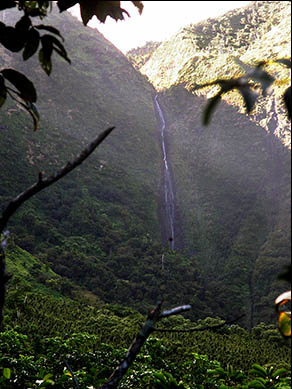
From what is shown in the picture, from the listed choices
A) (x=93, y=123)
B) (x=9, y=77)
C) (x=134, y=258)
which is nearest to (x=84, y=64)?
(x=93, y=123)

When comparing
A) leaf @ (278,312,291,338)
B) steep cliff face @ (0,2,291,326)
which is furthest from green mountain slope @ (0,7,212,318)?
leaf @ (278,312,291,338)

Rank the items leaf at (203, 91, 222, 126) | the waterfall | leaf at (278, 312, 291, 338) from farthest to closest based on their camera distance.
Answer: the waterfall < leaf at (278, 312, 291, 338) < leaf at (203, 91, 222, 126)

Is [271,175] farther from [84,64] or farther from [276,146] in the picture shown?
[84,64]

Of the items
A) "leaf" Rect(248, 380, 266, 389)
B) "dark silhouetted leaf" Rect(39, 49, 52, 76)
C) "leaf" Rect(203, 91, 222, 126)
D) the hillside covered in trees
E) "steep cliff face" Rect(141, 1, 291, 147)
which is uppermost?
"steep cliff face" Rect(141, 1, 291, 147)

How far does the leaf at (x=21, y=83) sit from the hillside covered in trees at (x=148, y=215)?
541mm

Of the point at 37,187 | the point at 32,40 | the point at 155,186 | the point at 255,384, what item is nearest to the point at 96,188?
the point at 155,186

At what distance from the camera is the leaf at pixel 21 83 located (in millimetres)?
779

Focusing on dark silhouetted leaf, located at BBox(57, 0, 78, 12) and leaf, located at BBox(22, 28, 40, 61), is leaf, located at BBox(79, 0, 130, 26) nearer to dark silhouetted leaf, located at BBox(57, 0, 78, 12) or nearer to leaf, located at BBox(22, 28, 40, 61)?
dark silhouetted leaf, located at BBox(57, 0, 78, 12)

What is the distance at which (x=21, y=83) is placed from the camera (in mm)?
783

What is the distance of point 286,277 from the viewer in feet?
1.13

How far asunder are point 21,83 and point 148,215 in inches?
869

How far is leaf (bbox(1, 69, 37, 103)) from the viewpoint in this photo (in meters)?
0.78

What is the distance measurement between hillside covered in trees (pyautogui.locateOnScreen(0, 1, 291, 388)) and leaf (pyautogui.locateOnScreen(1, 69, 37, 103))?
0.54 metres

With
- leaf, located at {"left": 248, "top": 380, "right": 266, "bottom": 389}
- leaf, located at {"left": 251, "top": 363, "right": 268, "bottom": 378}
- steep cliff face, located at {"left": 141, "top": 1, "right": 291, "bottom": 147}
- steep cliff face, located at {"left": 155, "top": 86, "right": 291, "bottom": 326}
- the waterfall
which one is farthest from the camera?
steep cliff face, located at {"left": 141, "top": 1, "right": 291, "bottom": 147}
